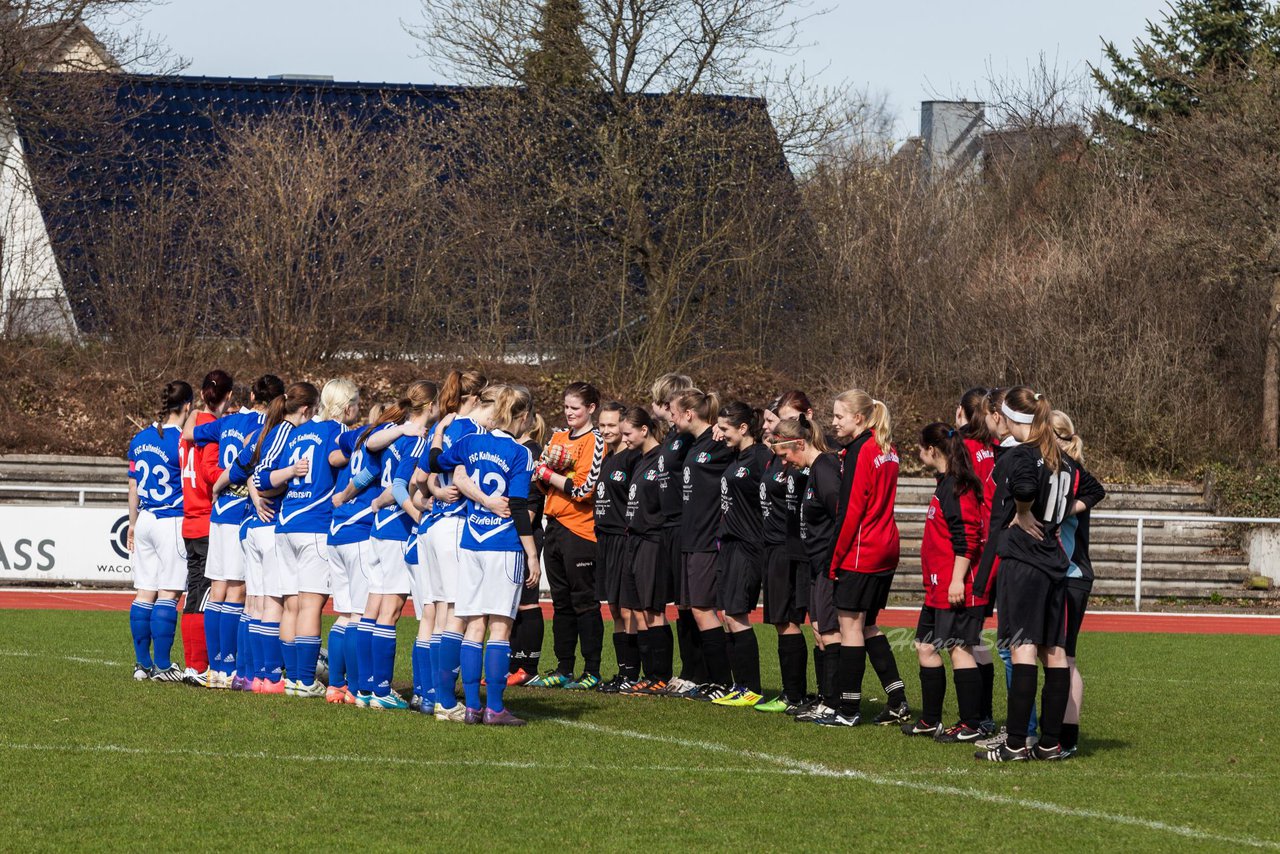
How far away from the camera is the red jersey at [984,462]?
28.3ft

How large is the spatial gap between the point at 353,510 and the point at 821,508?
2.91 metres

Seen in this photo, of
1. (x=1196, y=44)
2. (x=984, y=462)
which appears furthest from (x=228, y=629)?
(x=1196, y=44)

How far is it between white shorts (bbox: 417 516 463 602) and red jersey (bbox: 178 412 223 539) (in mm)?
2244

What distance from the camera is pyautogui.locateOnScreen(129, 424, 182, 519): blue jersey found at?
10.5 m

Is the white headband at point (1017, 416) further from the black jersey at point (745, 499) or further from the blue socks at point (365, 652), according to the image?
the blue socks at point (365, 652)

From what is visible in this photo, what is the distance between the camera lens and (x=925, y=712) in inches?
356

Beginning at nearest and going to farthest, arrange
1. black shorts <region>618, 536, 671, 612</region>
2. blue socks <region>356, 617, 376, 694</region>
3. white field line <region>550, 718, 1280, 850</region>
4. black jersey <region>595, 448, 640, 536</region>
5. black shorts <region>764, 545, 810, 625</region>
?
1. white field line <region>550, 718, 1280, 850</region>
2. blue socks <region>356, 617, 376, 694</region>
3. black shorts <region>764, 545, 810, 625</region>
4. black shorts <region>618, 536, 671, 612</region>
5. black jersey <region>595, 448, 640, 536</region>

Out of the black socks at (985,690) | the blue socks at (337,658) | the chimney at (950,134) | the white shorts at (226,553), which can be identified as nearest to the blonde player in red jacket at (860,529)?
the black socks at (985,690)

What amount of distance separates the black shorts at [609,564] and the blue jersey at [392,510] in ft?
6.38

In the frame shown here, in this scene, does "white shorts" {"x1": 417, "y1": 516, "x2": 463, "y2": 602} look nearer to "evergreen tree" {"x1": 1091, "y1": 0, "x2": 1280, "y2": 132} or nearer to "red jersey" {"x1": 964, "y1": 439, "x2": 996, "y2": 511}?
"red jersey" {"x1": 964, "y1": 439, "x2": 996, "y2": 511}

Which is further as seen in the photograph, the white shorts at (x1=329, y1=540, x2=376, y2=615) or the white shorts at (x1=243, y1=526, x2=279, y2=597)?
the white shorts at (x1=243, y1=526, x2=279, y2=597)

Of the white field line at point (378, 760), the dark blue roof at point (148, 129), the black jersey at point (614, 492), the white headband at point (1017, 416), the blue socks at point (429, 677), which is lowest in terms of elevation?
the white field line at point (378, 760)

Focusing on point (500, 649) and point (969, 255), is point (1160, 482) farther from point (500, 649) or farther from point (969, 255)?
point (500, 649)

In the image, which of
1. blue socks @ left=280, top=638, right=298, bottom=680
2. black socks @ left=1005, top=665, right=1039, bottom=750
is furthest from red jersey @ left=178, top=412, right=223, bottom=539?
black socks @ left=1005, top=665, right=1039, bottom=750
